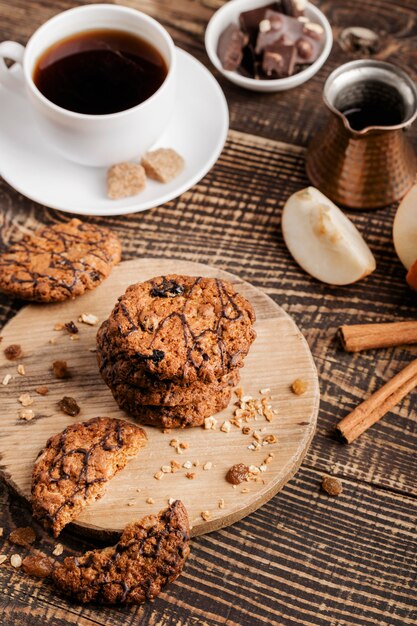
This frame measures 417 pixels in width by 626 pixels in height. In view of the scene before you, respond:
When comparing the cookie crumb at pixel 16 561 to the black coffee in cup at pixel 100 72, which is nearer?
the cookie crumb at pixel 16 561

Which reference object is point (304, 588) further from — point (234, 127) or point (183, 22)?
point (183, 22)

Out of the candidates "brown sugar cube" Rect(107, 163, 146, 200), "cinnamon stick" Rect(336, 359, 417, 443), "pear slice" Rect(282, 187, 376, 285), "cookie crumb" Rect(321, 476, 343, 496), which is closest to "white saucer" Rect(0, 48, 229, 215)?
"brown sugar cube" Rect(107, 163, 146, 200)

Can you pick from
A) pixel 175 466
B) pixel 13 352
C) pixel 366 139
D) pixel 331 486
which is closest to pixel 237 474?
pixel 175 466

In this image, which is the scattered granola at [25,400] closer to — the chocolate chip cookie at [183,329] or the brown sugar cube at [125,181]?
the chocolate chip cookie at [183,329]

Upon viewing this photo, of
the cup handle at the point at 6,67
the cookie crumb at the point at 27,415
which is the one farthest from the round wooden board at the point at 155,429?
the cup handle at the point at 6,67

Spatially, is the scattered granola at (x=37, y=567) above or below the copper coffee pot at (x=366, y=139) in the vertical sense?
below
